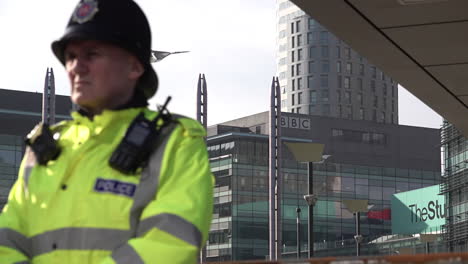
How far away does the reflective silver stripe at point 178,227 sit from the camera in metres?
3.16

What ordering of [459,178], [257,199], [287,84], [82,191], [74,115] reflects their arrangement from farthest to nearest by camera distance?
[287,84] → [257,199] → [459,178] → [74,115] → [82,191]

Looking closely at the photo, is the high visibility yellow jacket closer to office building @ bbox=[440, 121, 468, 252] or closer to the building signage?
office building @ bbox=[440, 121, 468, 252]

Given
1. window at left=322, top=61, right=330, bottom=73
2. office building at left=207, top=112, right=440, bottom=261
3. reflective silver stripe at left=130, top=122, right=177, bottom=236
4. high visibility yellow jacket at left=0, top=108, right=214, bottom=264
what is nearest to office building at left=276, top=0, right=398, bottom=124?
window at left=322, top=61, right=330, bottom=73

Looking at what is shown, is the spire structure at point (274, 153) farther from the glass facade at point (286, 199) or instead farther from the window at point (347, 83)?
the window at point (347, 83)

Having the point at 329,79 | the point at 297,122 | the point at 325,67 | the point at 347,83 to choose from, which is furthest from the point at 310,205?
the point at 347,83

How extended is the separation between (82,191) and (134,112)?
314 millimetres

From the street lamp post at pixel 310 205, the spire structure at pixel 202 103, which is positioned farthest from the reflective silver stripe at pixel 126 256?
the spire structure at pixel 202 103

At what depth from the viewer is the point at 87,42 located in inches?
136

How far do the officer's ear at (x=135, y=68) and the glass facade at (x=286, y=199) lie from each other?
104 m

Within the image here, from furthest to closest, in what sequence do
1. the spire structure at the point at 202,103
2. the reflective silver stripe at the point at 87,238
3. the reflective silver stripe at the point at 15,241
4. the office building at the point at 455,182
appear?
the office building at the point at 455,182 < the spire structure at the point at 202,103 < the reflective silver stripe at the point at 15,241 < the reflective silver stripe at the point at 87,238

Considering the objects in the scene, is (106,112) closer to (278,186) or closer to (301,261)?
(301,261)

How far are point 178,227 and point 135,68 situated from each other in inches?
23.0

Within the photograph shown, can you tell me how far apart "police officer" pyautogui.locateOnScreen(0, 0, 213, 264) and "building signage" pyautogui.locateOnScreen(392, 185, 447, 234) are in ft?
344

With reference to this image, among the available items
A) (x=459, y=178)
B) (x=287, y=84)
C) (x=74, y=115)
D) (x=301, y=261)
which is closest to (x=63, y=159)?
(x=74, y=115)
